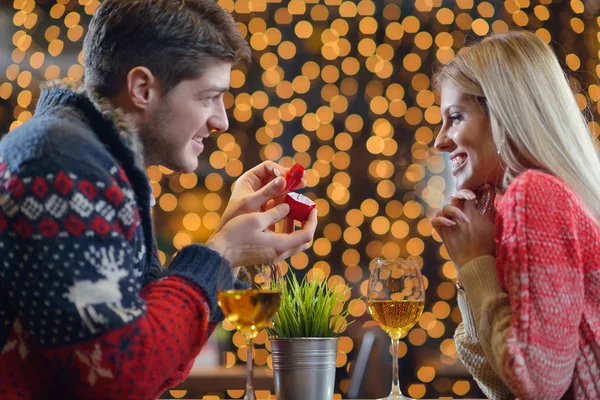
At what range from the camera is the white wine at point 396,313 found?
1.29m

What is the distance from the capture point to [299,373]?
122 centimetres

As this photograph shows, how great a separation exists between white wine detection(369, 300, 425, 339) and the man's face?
0.45 m

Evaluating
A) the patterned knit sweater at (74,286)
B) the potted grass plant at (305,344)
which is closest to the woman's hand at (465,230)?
the potted grass plant at (305,344)

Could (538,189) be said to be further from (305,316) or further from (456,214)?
(305,316)

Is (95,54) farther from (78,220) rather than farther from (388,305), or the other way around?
(388,305)

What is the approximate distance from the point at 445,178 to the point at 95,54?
6.96 ft

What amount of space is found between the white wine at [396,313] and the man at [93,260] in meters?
0.19

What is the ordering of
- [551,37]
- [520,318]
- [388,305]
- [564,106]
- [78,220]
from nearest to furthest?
[78,220]
[520,318]
[388,305]
[564,106]
[551,37]

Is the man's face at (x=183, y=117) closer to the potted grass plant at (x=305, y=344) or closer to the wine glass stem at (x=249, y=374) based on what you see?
the potted grass plant at (x=305, y=344)

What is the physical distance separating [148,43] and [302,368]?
62 centimetres

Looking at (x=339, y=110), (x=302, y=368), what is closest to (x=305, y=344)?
(x=302, y=368)

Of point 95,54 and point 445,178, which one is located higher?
point 95,54

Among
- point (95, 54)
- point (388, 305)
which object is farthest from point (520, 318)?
point (95, 54)

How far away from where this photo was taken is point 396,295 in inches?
50.9
